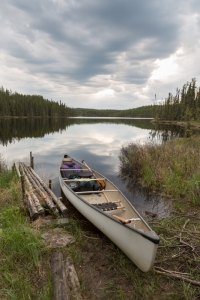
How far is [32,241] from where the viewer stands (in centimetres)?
436

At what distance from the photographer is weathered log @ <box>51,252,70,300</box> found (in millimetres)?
3143

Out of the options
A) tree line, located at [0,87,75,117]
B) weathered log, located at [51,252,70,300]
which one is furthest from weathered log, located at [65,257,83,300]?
tree line, located at [0,87,75,117]

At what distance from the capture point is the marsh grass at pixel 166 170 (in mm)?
8305

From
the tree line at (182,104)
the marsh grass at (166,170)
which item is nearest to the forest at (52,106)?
the tree line at (182,104)

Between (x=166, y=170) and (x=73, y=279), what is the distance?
317 inches

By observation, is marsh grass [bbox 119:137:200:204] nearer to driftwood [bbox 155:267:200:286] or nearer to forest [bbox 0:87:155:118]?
driftwood [bbox 155:267:200:286]

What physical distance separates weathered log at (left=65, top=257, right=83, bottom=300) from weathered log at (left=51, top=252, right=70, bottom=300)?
103 mm

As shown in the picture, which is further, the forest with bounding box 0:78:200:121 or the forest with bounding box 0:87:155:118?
the forest with bounding box 0:87:155:118

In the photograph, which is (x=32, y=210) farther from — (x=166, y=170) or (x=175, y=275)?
(x=166, y=170)

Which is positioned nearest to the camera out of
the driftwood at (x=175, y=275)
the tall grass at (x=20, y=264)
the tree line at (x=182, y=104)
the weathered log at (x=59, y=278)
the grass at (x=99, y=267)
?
the weathered log at (x=59, y=278)

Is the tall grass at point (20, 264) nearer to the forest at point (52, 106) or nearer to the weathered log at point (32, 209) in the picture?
the weathered log at point (32, 209)

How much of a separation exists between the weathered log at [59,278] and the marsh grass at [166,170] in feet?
18.7

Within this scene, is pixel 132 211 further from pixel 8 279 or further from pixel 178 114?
pixel 178 114

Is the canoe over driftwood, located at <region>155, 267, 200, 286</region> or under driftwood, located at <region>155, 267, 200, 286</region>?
over
